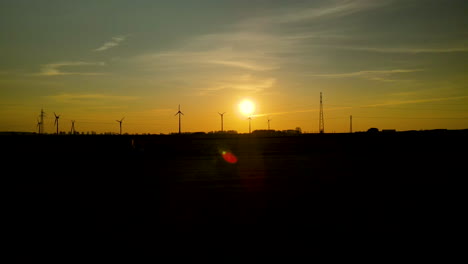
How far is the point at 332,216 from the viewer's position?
1320 centimetres

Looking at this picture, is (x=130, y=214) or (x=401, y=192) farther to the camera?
(x=401, y=192)

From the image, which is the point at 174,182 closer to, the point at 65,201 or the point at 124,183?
the point at 124,183

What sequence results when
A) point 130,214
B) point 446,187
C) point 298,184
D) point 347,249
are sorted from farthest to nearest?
point 298,184 → point 446,187 → point 130,214 → point 347,249

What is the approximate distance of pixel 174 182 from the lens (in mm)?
23578

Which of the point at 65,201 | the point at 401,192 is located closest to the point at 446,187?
the point at 401,192

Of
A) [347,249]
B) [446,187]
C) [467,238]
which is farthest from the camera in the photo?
[446,187]

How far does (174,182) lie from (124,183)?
2.99 m

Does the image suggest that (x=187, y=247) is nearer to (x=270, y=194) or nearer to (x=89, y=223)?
(x=89, y=223)

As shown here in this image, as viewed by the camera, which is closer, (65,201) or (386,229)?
(386,229)

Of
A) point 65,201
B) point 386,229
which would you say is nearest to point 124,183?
point 65,201

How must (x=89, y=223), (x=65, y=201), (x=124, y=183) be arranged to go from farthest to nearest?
(x=124, y=183)
(x=65, y=201)
(x=89, y=223)

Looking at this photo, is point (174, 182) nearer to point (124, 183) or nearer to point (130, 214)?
point (124, 183)

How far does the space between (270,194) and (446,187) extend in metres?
8.98

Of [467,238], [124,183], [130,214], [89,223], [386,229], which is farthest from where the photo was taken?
[124,183]
